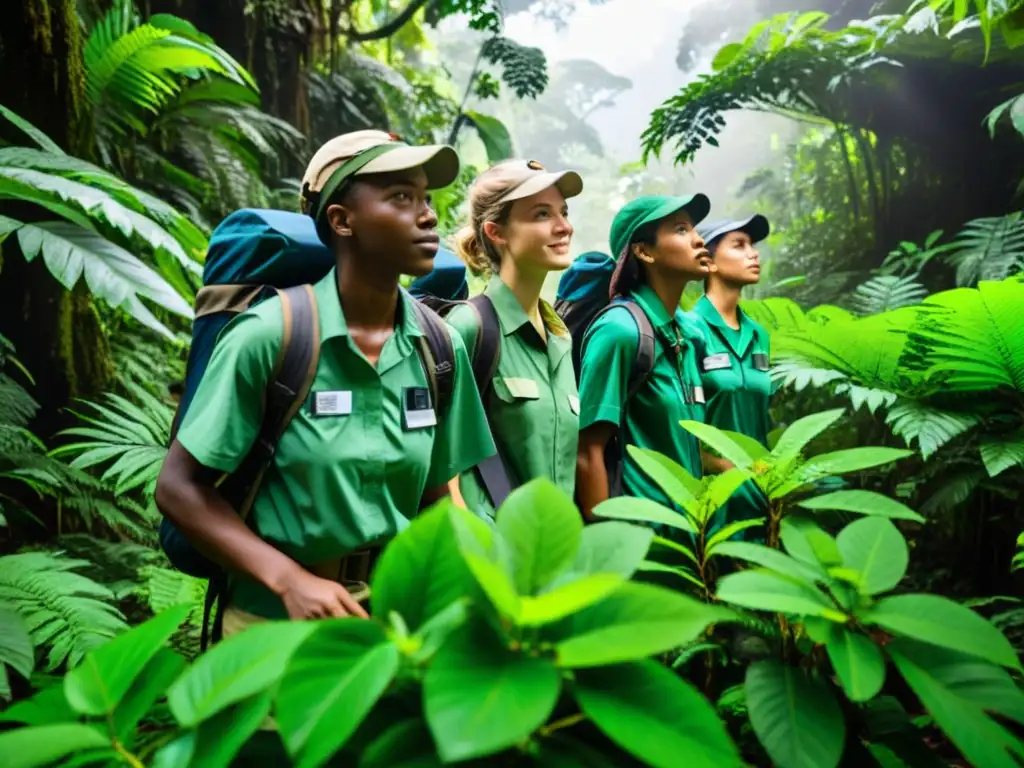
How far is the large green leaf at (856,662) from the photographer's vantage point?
0.71 meters

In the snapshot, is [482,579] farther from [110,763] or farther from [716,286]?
[716,286]

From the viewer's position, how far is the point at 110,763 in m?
0.68

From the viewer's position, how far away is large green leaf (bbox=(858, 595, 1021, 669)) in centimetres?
72

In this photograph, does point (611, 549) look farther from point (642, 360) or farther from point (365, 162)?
point (642, 360)

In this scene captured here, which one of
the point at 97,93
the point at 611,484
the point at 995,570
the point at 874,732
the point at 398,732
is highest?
the point at 97,93

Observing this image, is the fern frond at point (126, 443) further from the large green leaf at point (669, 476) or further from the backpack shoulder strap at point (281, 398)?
the large green leaf at point (669, 476)

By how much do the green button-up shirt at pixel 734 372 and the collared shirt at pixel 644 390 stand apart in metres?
0.23

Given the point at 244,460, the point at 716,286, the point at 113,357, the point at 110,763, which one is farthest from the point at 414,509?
the point at 113,357

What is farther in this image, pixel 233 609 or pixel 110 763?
pixel 233 609

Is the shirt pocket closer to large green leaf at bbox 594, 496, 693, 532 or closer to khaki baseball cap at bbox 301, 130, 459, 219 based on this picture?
khaki baseball cap at bbox 301, 130, 459, 219

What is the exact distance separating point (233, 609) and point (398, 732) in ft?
3.88

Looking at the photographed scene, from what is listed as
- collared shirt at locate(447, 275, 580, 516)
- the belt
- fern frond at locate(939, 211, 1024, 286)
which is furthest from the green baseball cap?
fern frond at locate(939, 211, 1024, 286)

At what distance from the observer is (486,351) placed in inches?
93.5

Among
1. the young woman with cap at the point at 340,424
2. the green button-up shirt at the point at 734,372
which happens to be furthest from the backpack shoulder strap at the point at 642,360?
the young woman with cap at the point at 340,424
